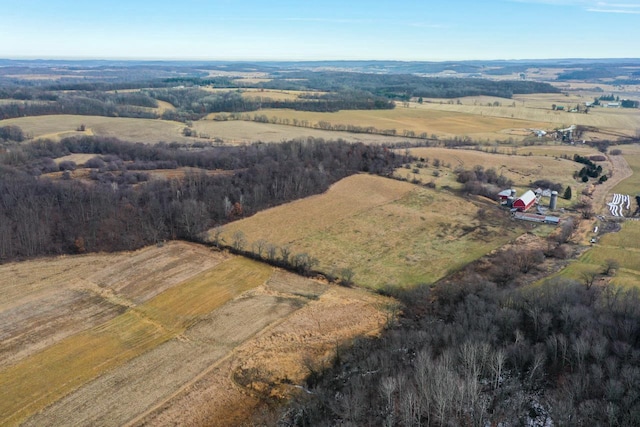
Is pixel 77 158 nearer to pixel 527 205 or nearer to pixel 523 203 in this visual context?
pixel 523 203

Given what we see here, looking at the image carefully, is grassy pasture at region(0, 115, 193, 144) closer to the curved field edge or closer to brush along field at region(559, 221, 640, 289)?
the curved field edge

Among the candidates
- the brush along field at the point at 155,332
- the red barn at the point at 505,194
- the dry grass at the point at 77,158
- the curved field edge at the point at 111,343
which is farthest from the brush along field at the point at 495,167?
the dry grass at the point at 77,158

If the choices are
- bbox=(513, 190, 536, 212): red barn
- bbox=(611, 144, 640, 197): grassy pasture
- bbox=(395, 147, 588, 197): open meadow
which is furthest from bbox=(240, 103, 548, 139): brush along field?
bbox=(513, 190, 536, 212): red barn

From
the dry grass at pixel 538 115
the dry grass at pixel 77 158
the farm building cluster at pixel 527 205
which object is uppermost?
the dry grass at pixel 538 115

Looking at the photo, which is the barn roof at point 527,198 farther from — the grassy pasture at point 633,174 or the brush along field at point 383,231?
the grassy pasture at point 633,174

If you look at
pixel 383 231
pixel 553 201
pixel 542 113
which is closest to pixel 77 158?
pixel 383 231
